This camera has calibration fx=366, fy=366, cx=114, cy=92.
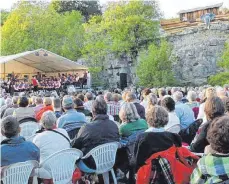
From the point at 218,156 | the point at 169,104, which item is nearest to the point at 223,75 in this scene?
the point at 169,104

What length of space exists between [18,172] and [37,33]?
29.8m

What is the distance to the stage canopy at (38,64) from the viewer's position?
2338 centimetres

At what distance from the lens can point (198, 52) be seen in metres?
29.2

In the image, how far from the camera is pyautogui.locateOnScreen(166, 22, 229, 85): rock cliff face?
28.8m

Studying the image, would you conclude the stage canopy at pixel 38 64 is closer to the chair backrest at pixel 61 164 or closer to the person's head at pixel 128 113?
the person's head at pixel 128 113

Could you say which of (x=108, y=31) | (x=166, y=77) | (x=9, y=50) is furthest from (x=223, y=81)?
(x=9, y=50)

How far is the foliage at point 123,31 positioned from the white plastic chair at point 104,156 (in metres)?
25.1

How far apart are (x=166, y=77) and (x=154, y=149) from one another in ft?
78.6

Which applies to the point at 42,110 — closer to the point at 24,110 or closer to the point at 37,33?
the point at 24,110

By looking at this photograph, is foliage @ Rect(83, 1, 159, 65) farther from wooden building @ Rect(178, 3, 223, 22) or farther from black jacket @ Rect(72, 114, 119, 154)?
black jacket @ Rect(72, 114, 119, 154)

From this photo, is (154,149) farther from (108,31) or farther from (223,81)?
(108,31)

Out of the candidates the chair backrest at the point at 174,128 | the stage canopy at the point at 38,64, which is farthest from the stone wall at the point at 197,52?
the chair backrest at the point at 174,128

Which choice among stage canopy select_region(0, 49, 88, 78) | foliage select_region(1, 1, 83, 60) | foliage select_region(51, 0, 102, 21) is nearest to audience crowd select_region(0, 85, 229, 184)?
stage canopy select_region(0, 49, 88, 78)

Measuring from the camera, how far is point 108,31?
30641 millimetres
